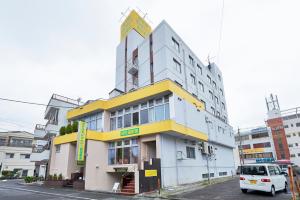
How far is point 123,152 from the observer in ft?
63.5

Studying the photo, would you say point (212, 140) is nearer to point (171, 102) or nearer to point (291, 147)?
point (171, 102)

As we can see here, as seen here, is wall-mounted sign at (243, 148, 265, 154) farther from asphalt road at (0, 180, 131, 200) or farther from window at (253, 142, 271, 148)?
asphalt road at (0, 180, 131, 200)

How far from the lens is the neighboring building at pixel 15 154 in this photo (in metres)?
48.7

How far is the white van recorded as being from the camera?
11.1m

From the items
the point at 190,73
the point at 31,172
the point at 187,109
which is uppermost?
the point at 190,73

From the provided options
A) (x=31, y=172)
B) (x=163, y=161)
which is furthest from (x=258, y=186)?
(x=31, y=172)

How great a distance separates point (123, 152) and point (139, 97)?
5.59m

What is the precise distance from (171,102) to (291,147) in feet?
186

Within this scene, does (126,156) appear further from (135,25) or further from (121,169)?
(135,25)

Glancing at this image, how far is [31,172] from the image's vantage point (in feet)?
169

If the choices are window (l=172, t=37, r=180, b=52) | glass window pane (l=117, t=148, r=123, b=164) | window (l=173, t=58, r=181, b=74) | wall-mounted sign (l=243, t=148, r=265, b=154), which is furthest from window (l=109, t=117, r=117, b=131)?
wall-mounted sign (l=243, t=148, r=265, b=154)

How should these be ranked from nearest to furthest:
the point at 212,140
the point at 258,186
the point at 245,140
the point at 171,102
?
the point at 258,186, the point at 171,102, the point at 212,140, the point at 245,140

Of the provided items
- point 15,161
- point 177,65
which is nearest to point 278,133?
point 177,65

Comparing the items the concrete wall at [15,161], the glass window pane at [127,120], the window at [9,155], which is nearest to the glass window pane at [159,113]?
the glass window pane at [127,120]
